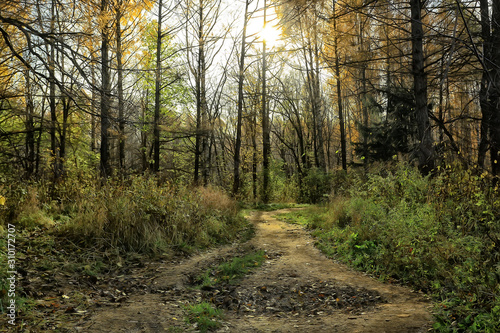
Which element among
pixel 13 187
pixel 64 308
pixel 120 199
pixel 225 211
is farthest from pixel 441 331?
pixel 13 187

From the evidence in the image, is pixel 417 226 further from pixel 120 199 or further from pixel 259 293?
pixel 120 199

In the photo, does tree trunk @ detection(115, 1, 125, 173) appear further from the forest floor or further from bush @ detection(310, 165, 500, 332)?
bush @ detection(310, 165, 500, 332)

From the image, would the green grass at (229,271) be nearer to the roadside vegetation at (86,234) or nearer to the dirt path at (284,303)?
the dirt path at (284,303)

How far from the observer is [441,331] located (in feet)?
9.68

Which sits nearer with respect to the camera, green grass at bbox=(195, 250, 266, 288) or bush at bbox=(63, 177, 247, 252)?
green grass at bbox=(195, 250, 266, 288)

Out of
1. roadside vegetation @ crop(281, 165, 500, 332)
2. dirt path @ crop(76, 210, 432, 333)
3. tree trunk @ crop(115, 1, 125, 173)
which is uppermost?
tree trunk @ crop(115, 1, 125, 173)

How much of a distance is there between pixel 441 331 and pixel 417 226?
8.61 feet

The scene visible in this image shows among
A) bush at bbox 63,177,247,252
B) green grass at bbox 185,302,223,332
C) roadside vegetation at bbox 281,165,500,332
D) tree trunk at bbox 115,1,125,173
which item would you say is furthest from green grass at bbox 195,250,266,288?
tree trunk at bbox 115,1,125,173

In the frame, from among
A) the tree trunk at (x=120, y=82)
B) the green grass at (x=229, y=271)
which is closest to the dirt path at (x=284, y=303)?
the green grass at (x=229, y=271)

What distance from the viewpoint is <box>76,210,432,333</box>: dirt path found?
3.36 meters

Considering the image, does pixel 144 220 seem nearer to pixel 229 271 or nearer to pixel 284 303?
pixel 229 271

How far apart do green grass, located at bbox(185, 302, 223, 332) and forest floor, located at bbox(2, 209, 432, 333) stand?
0.22 ft

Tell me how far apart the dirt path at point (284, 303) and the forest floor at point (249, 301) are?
10 mm

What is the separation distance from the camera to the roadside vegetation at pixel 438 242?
328 cm
